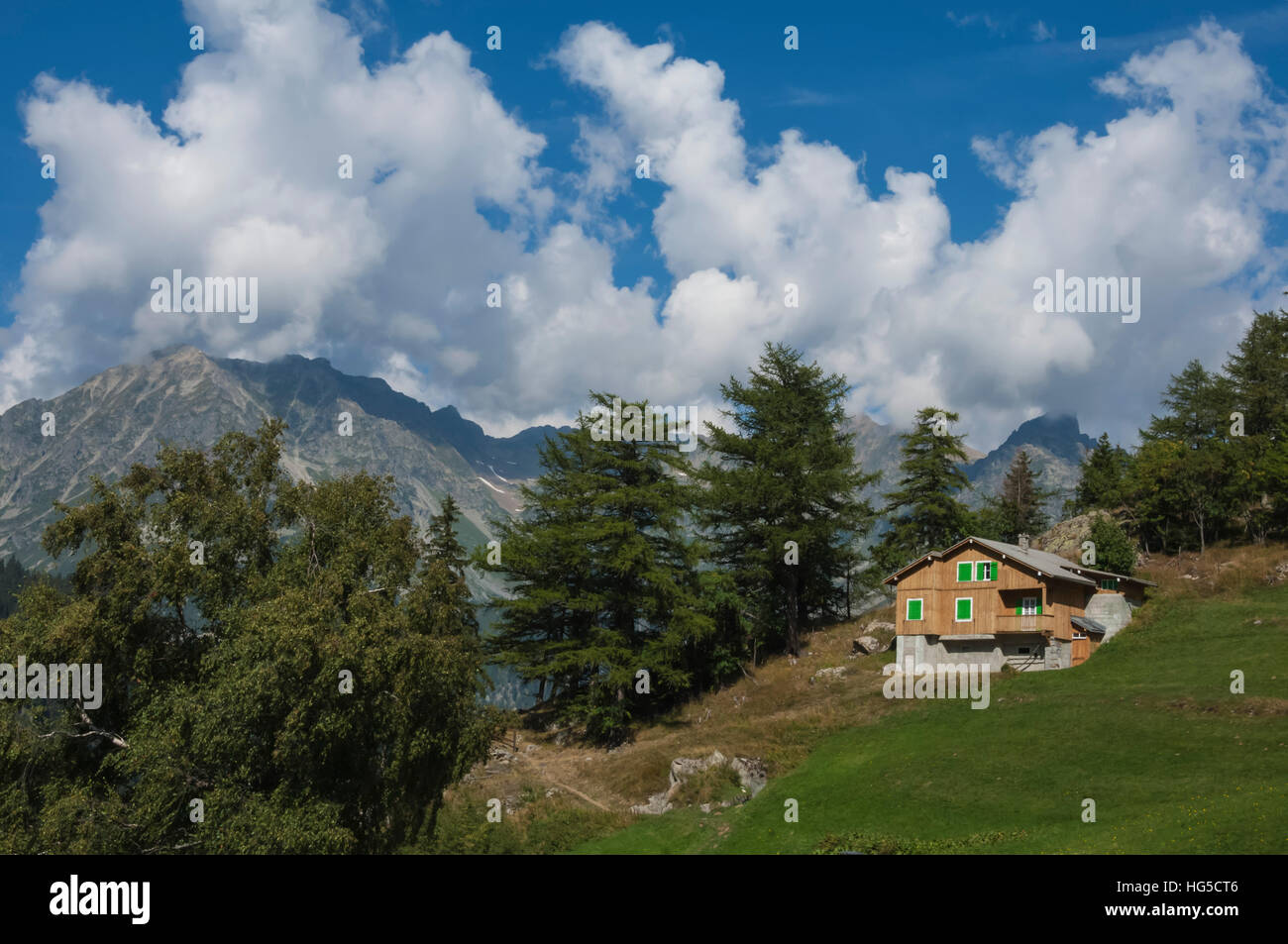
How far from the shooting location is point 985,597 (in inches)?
2062

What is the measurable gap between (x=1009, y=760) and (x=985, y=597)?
19.1m

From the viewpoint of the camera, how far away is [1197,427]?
86.8 metres

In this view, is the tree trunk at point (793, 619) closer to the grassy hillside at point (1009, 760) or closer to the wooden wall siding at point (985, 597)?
the grassy hillside at point (1009, 760)

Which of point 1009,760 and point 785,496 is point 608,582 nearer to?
point 785,496

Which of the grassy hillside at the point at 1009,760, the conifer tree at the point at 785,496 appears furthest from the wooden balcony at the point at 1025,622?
the conifer tree at the point at 785,496

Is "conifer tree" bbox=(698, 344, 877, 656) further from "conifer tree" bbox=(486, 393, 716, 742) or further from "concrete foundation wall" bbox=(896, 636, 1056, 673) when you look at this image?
"concrete foundation wall" bbox=(896, 636, 1056, 673)

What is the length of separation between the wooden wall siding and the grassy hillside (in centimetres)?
320

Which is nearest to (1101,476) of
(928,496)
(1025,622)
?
(928,496)

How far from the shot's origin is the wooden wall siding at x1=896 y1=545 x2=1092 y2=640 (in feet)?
166

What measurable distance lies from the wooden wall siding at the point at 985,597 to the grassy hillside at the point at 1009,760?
10.5 feet

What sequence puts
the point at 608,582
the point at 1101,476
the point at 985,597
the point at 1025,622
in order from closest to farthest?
the point at 1025,622, the point at 985,597, the point at 608,582, the point at 1101,476

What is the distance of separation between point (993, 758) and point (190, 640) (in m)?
32.9
